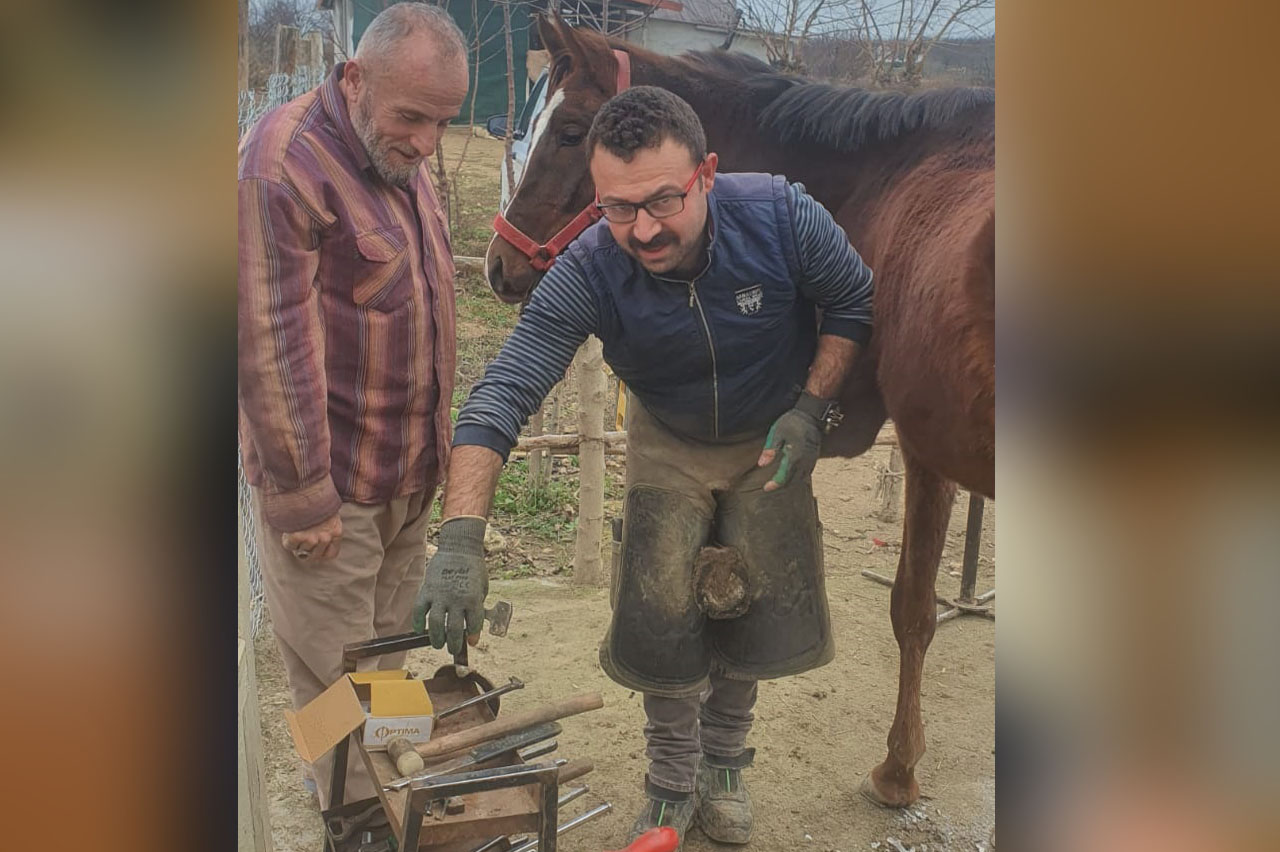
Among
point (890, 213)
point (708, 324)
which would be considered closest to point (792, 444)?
point (708, 324)

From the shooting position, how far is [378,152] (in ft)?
5.92

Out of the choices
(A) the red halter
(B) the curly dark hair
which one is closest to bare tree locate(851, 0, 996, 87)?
(B) the curly dark hair

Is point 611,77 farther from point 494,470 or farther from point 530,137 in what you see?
point 494,470

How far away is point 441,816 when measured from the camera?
5.38 feet

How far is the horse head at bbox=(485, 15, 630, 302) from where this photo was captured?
1932 mm

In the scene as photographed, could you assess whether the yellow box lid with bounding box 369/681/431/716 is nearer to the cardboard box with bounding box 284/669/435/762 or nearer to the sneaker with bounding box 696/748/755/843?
the cardboard box with bounding box 284/669/435/762

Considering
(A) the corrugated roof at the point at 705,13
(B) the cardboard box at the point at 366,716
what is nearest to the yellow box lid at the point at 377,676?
(B) the cardboard box at the point at 366,716

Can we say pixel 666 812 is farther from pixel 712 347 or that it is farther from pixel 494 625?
pixel 712 347

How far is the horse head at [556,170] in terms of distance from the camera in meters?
1.93

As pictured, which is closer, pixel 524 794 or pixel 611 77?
pixel 524 794

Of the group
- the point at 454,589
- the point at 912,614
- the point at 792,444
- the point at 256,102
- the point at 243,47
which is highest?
the point at 243,47

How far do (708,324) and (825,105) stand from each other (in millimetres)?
570
